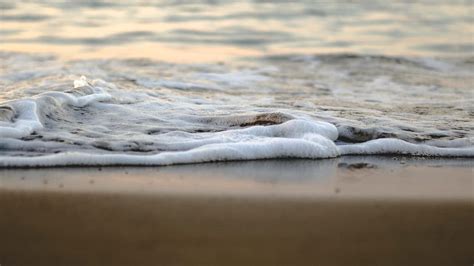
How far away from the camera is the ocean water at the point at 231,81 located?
3.91 metres

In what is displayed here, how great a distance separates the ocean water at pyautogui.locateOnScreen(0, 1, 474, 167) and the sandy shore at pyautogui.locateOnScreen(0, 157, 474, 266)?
26 centimetres

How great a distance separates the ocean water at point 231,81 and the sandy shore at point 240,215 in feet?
0.87

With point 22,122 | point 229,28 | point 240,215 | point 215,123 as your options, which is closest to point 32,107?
point 22,122

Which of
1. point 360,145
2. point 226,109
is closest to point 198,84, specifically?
point 226,109

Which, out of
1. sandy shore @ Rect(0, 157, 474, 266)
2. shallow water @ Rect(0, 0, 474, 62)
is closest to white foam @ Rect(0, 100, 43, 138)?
sandy shore @ Rect(0, 157, 474, 266)

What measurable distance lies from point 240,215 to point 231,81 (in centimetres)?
427

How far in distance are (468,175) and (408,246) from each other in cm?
119

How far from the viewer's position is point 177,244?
2.50m

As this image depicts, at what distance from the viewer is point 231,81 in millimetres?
7020

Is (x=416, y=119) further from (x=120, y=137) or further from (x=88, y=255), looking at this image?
(x=88, y=255)

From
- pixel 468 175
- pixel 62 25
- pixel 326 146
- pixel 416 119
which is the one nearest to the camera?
pixel 468 175

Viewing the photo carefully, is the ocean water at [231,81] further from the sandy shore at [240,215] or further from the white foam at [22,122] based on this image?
the sandy shore at [240,215]

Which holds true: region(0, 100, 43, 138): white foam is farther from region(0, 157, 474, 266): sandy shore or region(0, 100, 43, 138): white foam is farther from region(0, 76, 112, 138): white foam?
region(0, 157, 474, 266): sandy shore

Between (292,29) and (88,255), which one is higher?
(292,29)
